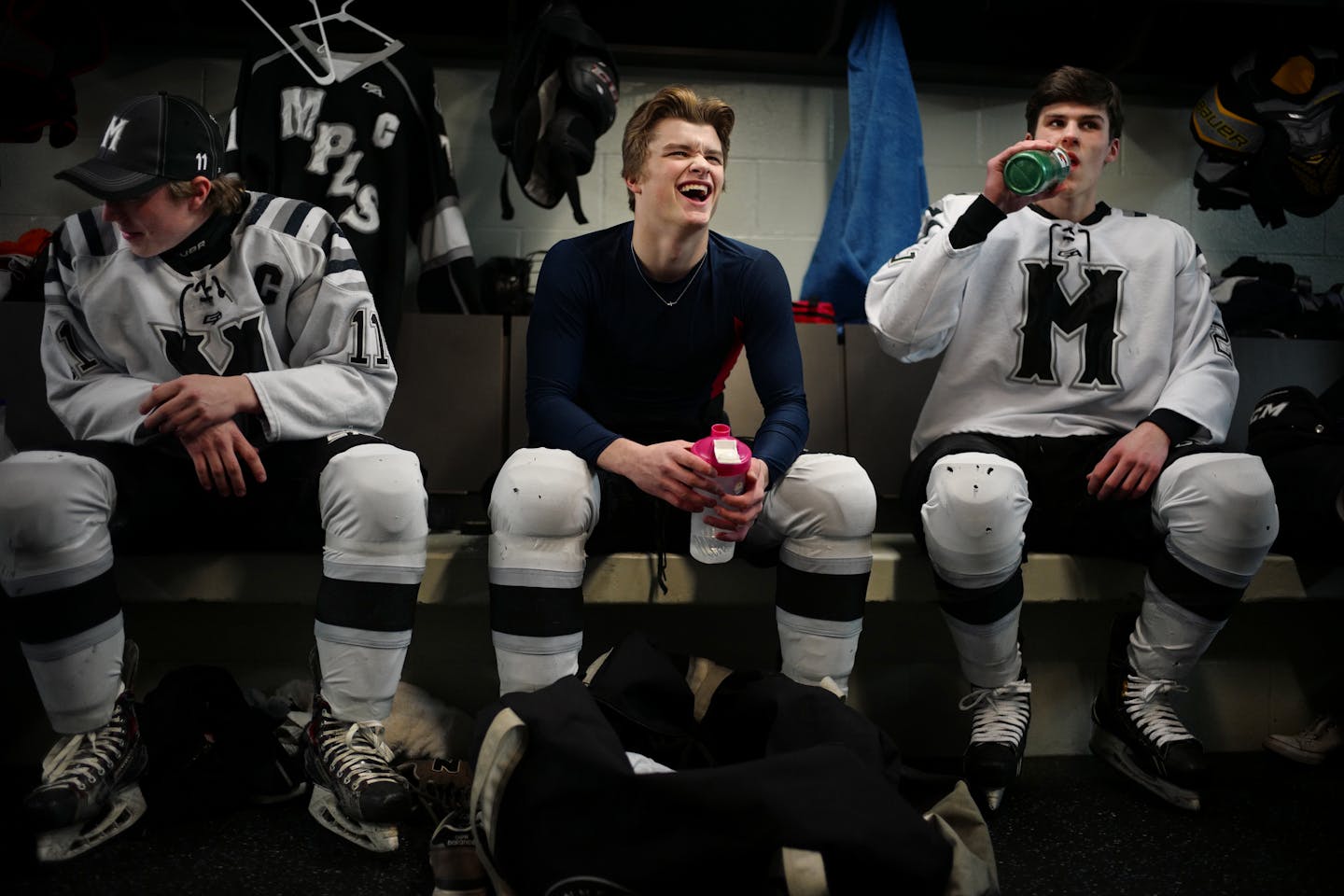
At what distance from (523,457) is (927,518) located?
62cm

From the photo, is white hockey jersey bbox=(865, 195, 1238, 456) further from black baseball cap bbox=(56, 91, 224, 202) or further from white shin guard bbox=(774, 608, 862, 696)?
black baseball cap bbox=(56, 91, 224, 202)

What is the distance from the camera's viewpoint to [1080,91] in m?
1.86

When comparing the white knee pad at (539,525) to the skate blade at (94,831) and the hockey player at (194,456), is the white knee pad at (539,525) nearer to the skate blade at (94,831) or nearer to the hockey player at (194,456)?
the hockey player at (194,456)

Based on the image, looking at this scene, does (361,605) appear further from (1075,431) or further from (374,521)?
(1075,431)

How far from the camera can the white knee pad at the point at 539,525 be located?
1.37m

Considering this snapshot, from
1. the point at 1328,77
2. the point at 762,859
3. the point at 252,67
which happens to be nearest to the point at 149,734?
the point at 762,859

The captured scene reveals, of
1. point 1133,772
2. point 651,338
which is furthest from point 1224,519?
point 651,338

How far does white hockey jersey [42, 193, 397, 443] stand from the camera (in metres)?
1.52

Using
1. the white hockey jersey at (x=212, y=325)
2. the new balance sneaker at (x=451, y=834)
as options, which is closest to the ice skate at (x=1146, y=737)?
the new balance sneaker at (x=451, y=834)

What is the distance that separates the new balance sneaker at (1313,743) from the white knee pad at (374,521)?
1.54 meters

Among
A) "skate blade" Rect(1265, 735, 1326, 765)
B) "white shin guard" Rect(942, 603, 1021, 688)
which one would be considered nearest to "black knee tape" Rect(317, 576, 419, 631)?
"white shin guard" Rect(942, 603, 1021, 688)

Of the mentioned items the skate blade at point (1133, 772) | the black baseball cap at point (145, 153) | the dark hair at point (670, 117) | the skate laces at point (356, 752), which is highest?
the dark hair at point (670, 117)

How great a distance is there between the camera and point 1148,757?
1.57 m

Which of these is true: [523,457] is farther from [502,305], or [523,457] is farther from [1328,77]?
→ [1328,77]
